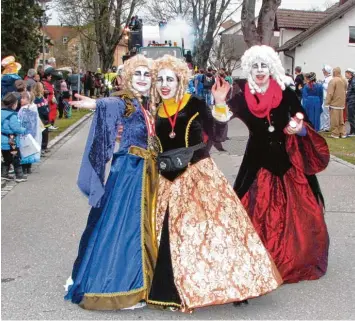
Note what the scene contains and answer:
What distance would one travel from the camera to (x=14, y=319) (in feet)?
14.3

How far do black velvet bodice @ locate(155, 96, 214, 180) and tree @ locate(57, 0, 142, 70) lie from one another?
1294 inches

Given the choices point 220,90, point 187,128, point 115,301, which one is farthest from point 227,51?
point 115,301

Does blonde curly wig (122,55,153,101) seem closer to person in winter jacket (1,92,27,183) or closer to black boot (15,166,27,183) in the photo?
person in winter jacket (1,92,27,183)

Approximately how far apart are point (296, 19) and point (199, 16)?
612cm

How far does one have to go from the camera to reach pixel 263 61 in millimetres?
4938

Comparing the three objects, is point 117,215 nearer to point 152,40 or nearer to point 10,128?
point 10,128

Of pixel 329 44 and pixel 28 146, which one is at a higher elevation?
pixel 329 44

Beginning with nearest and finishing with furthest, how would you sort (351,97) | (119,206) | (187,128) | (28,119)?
(119,206) → (187,128) → (28,119) → (351,97)

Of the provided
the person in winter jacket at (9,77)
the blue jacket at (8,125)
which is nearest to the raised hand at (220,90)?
the blue jacket at (8,125)

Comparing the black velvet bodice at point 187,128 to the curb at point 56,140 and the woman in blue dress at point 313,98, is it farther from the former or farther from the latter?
the woman in blue dress at point 313,98

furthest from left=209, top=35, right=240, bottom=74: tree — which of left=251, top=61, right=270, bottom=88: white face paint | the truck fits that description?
left=251, top=61, right=270, bottom=88: white face paint

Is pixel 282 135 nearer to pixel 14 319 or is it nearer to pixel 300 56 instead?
pixel 14 319

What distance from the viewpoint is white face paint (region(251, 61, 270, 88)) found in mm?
4938

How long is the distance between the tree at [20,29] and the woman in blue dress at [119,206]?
50.7 ft
